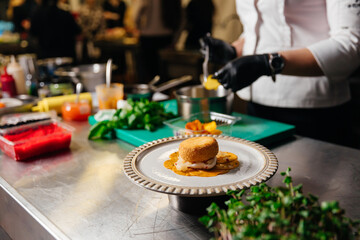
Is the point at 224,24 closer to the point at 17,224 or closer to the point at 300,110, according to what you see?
the point at 300,110

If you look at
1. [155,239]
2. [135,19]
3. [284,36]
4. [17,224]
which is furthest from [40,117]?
[135,19]

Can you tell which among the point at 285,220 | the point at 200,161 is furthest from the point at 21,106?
the point at 285,220

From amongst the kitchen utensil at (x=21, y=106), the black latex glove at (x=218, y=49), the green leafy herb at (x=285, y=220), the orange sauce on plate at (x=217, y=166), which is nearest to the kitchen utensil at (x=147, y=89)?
the black latex glove at (x=218, y=49)

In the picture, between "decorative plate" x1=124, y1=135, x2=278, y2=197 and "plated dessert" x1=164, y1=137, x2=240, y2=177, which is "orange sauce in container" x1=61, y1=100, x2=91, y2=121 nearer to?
"decorative plate" x1=124, y1=135, x2=278, y2=197

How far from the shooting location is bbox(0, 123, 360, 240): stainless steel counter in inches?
35.1

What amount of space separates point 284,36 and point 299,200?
1.26m

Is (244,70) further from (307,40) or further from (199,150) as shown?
(199,150)

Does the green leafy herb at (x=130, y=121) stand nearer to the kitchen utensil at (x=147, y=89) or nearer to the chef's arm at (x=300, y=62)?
the kitchen utensil at (x=147, y=89)

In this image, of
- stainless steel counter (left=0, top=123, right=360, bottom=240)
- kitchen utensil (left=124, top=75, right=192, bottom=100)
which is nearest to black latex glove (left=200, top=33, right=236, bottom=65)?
kitchen utensil (left=124, top=75, right=192, bottom=100)

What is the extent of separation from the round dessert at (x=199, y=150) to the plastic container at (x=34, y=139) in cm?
73

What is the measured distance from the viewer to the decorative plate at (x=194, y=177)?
2.75ft

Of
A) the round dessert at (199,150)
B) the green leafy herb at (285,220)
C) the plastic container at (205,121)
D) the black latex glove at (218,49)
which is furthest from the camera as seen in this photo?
the black latex glove at (218,49)

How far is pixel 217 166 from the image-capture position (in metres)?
0.99

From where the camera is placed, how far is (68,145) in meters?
1.51
